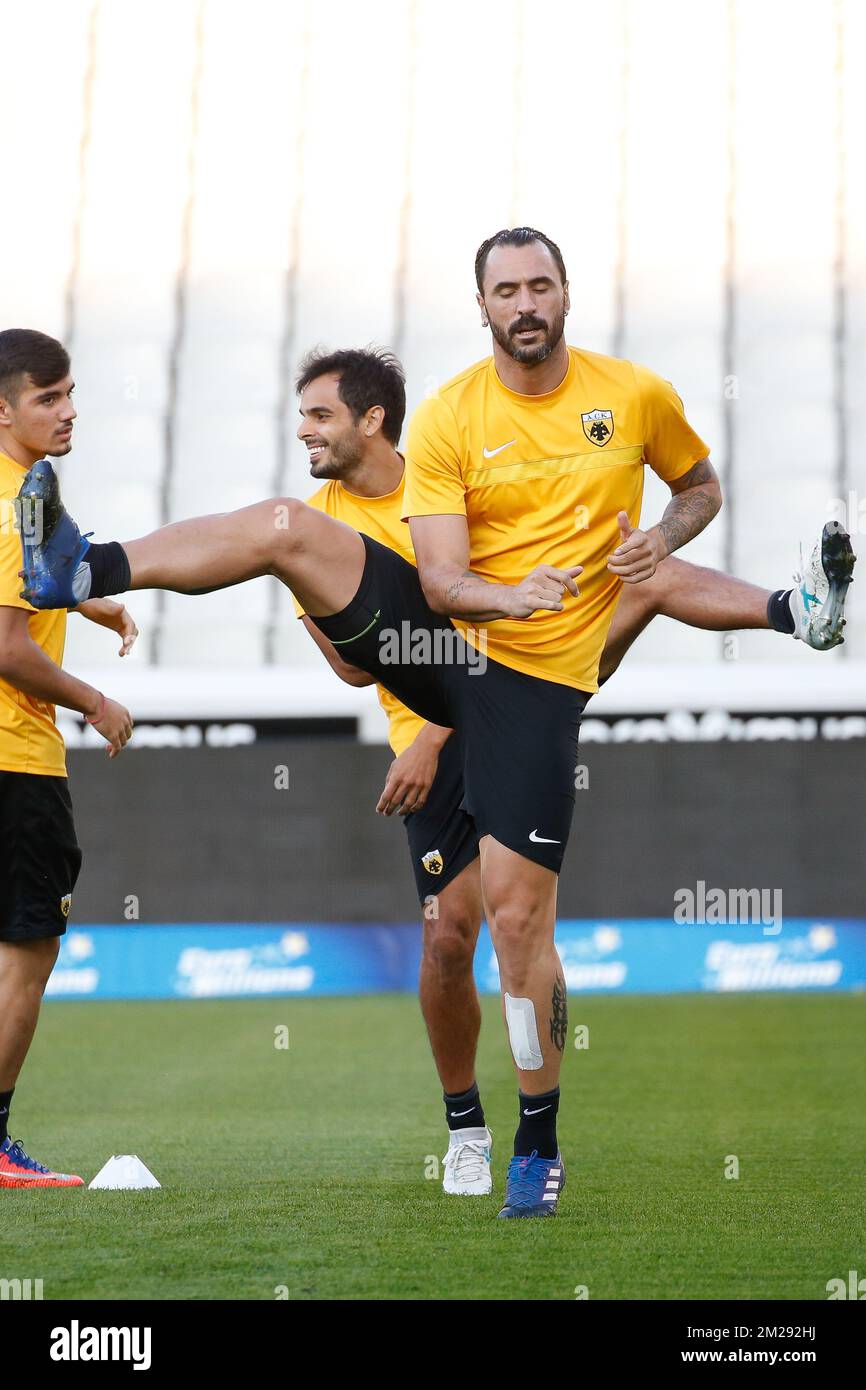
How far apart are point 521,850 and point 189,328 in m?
17.8

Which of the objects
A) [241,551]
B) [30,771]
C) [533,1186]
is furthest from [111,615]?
[533,1186]

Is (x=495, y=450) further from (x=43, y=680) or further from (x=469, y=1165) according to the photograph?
(x=469, y=1165)

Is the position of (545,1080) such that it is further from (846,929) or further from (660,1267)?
(846,929)

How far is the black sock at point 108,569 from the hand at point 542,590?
0.91 m

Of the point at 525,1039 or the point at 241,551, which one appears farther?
the point at 525,1039

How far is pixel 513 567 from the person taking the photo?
4328 mm

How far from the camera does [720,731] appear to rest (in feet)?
55.8

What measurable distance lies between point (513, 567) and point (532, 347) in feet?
1.85

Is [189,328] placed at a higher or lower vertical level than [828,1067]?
higher

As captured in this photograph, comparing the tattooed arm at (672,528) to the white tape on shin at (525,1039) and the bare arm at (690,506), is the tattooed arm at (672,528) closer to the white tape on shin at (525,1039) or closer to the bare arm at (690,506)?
the bare arm at (690,506)

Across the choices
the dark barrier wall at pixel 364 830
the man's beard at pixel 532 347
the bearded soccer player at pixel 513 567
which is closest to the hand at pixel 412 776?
the bearded soccer player at pixel 513 567

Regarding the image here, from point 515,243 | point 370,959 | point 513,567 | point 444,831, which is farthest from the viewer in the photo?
point 370,959

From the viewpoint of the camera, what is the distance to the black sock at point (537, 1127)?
412 centimetres

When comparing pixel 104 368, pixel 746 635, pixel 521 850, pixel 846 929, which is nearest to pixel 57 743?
pixel 521 850
